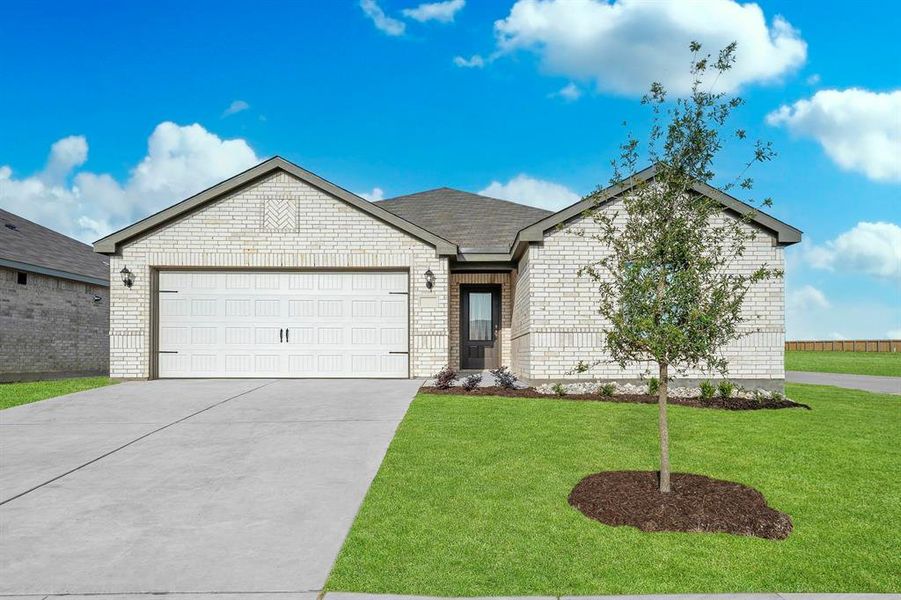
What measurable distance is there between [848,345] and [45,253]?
5950 cm

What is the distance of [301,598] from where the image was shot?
14.7ft

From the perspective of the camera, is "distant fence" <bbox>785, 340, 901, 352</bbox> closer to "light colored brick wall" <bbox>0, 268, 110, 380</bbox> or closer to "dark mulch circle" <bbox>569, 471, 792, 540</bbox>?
"dark mulch circle" <bbox>569, 471, 792, 540</bbox>

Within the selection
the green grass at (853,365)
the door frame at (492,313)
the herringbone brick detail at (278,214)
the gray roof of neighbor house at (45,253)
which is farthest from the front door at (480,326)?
the green grass at (853,365)

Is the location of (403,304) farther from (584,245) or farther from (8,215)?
(8,215)

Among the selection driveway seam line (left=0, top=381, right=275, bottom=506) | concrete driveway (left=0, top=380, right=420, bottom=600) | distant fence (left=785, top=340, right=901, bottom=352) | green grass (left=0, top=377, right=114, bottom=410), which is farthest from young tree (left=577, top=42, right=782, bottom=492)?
distant fence (left=785, top=340, right=901, bottom=352)

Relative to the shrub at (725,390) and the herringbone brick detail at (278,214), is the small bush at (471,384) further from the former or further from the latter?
the herringbone brick detail at (278,214)

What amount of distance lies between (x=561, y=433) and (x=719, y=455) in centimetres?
220

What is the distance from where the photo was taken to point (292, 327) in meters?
16.5

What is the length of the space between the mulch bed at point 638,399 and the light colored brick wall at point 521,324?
1497 mm

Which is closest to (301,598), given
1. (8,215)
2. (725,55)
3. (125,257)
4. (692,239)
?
(692,239)

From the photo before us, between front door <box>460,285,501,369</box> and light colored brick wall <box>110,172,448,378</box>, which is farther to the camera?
front door <box>460,285,501,369</box>

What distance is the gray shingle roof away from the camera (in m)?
19.9

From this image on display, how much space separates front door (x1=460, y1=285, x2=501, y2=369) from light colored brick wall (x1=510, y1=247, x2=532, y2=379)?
839 millimetres

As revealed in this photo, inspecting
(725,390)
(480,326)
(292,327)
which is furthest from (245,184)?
(725,390)
